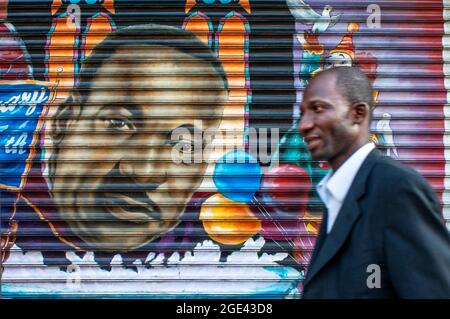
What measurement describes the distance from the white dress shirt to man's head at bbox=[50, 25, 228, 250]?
124 inches

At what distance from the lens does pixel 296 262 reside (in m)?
5.64

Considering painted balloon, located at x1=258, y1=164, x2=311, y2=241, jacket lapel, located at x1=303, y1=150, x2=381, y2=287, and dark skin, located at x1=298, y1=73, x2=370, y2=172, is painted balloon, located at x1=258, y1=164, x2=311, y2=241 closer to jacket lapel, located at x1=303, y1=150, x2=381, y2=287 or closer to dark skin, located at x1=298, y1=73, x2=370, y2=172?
dark skin, located at x1=298, y1=73, x2=370, y2=172

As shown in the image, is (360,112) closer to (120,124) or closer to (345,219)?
(345,219)

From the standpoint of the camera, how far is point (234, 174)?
570cm

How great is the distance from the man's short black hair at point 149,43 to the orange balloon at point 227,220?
938mm

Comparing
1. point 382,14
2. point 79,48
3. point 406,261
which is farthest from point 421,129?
point 406,261

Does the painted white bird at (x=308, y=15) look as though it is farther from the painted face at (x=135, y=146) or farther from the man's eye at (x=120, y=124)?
the man's eye at (x=120, y=124)

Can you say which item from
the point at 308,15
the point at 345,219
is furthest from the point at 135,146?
the point at 345,219

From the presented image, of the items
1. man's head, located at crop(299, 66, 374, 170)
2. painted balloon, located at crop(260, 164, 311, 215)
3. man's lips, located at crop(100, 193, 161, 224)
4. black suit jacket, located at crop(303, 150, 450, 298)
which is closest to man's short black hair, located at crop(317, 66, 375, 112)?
man's head, located at crop(299, 66, 374, 170)

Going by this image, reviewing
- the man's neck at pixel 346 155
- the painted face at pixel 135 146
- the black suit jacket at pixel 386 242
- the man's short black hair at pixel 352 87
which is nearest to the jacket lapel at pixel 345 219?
the black suit jacket at pixel 386 242

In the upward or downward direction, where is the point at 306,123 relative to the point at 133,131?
downward

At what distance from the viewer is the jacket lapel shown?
240 cm

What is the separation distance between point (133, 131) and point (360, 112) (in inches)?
132
